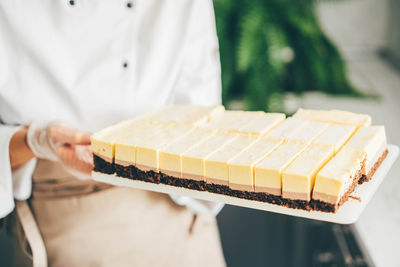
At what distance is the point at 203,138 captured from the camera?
2.82 feet

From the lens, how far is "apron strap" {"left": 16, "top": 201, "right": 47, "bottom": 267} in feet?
3.21

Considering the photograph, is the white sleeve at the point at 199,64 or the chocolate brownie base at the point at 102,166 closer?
the chocolate brownie base at the point at 102,166

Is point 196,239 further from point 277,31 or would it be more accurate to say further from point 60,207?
point 277,31

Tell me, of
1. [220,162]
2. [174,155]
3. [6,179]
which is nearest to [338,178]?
[220,162]

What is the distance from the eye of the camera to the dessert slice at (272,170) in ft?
2.35

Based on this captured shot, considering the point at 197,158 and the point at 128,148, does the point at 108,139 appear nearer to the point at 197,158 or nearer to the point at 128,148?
the point at 128,148

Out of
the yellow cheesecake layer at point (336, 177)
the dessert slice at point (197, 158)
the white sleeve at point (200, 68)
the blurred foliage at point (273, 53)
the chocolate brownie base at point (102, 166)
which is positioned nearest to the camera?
the yellow cheesecake layer at point (336, 177)

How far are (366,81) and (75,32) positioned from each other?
1.61 metres

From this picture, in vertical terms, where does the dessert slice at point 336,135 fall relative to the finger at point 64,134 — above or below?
below

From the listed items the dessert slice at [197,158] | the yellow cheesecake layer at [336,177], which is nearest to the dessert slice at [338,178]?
the yellow cheesecake layer at [336,177]

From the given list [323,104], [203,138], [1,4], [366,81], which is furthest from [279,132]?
[366,81]

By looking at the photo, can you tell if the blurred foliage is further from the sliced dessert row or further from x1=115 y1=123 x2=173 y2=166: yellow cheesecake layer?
x1=115 y1=123 x2=173 y2=166: yellow cheesecake layer

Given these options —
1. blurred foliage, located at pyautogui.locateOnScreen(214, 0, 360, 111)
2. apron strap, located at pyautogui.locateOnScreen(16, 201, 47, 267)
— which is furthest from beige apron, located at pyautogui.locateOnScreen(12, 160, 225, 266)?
blurred foliage, located at pyautogui.locateOnScreen(214, 0, 360, 111)

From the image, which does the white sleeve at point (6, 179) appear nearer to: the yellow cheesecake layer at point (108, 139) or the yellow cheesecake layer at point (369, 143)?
the yellow cheesecake layer at point (108, 139)
